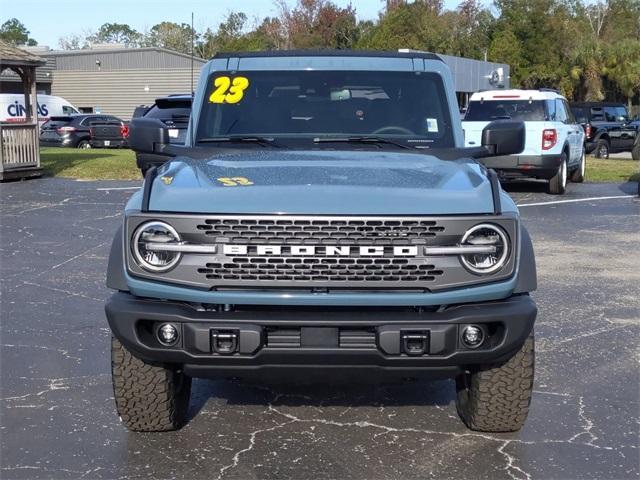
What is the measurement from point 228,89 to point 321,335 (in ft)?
7.38

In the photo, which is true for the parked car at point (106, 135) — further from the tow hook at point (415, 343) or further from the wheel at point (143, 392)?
the tow hook at point (415, 343)

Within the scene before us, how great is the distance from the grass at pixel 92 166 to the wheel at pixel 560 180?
28.4 ft

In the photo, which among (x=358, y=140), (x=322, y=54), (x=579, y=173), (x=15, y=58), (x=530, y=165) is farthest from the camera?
(x=15, y=58)

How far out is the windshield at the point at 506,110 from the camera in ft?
52.7

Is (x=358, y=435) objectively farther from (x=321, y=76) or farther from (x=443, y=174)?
(x=321, y=76)

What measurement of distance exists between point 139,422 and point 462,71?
32.0 metres

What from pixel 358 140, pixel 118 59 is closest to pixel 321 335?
pixel 358 140

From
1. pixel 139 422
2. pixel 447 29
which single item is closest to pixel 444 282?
pixel 139 422

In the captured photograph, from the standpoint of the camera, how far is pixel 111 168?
2066cm

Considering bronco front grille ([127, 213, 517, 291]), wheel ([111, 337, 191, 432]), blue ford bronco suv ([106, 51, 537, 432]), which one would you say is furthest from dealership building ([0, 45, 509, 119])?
bronco front grille ([127, 213, 517, 291])

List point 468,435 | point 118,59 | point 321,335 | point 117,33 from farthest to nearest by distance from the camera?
1. point 117,33
2. point 118,59
3. point 468,435
4. point 321,335

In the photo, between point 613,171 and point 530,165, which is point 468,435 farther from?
point 613,171

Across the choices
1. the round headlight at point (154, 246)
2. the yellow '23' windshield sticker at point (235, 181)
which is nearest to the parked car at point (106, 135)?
the yellow '23' windshield sticker at point (235, 181)

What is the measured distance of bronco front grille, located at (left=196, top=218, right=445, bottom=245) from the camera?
397cm
